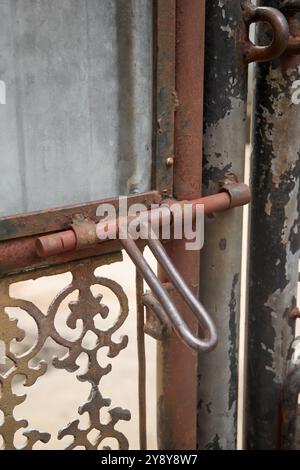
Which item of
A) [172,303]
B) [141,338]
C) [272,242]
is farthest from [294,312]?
[172,303]

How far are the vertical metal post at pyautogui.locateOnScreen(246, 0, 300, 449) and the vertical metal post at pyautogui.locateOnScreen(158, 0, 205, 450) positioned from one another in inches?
6.1

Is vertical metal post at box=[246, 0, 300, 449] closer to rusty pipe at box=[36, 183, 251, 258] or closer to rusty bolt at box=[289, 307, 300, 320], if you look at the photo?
rusty bolt at box=[289, 307, 300, 320]

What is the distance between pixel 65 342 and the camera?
35.2 inches

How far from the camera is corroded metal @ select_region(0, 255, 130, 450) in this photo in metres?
0.86

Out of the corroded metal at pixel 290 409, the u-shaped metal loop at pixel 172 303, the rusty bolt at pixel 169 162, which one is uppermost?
the rusty bolt at pixel 169 162

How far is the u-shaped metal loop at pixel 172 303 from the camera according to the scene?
0.74 meters

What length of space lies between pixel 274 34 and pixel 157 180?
26 cm

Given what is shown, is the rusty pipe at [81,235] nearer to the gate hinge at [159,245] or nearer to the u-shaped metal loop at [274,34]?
the gate hinge at [159,245]

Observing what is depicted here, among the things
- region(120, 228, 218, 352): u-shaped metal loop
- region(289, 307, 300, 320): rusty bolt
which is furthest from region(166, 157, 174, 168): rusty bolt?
region(289, 307, 300, 320): rusty bolt

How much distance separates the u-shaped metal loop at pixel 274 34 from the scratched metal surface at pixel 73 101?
0.16 metres

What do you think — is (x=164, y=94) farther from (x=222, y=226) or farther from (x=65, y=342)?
(x=65, y=342)

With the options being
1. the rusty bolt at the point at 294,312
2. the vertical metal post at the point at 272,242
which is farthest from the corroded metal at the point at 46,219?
the rusty bolt at the point at 294,312

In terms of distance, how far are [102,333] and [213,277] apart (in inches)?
8.7

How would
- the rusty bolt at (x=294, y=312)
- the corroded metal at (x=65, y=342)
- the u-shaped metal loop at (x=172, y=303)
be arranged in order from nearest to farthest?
the u-shaped metal loop at (x=172, y=303) → the corroded metal at (x=65, y=342) → the rusty bolt at (x=294, y=312)
